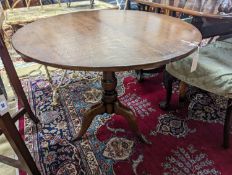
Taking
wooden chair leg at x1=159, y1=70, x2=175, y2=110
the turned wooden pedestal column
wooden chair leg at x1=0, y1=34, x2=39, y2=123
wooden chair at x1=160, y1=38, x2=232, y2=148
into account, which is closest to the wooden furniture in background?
wooden chair at x1=160, y1=38, x2=232, y2=148

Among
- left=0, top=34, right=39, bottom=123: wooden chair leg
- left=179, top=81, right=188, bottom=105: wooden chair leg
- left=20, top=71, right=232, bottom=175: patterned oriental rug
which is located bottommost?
left=20, top=71, right=232, bottom=175: patterned oriental rug

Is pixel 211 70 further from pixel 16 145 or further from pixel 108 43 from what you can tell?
pixel 16 145

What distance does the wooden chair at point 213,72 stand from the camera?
1112 millimetres

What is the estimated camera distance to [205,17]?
4.36ft

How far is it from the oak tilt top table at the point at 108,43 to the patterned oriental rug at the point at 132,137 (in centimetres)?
12

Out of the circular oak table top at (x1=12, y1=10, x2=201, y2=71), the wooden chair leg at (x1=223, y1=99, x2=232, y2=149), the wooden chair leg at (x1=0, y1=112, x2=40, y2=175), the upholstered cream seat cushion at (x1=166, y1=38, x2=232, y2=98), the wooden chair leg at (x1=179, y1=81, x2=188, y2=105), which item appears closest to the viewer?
the circular oak table top at (x1=12, y1=10, x2=201, y2=71)

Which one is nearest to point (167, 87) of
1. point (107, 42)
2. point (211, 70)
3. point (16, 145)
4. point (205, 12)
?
point (211, 70)

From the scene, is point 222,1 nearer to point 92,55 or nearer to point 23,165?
point 92,55

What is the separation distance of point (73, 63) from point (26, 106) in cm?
84

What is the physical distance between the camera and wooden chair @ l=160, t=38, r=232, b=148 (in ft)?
3.65

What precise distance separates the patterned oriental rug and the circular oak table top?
26.6 inches

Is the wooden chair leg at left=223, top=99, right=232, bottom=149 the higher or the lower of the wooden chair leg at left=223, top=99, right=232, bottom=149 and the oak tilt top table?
the lower

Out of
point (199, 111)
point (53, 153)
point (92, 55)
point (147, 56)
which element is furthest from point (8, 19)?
point (199, 111)

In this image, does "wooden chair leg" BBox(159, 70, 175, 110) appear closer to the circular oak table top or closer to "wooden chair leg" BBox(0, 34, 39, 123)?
the circular oak table top
